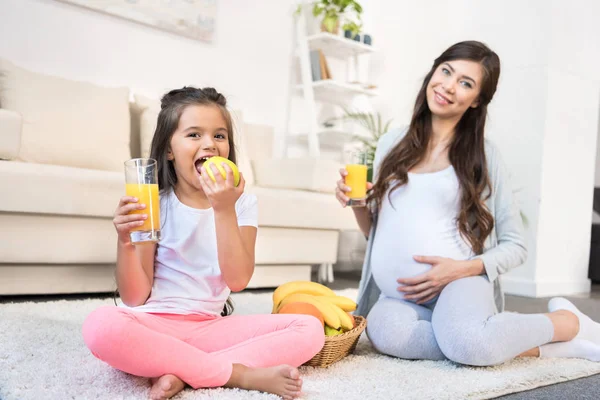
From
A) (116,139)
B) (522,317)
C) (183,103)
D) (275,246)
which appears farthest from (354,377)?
(116,139)

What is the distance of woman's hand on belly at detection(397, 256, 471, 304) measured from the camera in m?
1.68

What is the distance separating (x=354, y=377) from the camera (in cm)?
141

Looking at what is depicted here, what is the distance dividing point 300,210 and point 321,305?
4.69 feet

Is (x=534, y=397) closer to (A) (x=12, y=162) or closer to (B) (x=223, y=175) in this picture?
(B) (x=223, y=175)

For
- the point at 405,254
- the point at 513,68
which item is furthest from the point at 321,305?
the point at 513,68

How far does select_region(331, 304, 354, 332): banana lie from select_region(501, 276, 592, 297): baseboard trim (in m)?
2.19

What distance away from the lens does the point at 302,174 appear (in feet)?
10.8

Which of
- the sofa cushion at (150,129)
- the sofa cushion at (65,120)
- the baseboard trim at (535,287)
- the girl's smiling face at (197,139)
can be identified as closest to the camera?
the girl's smiling face at (197,139)

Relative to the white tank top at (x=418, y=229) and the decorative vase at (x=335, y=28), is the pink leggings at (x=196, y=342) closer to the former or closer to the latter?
the white tank top at (x=418, y=229)

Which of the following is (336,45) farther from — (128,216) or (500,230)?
(128,216)

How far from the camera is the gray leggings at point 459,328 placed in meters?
1.51

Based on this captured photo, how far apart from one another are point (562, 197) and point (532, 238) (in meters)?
0.36

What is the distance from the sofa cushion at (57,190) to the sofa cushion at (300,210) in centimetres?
70

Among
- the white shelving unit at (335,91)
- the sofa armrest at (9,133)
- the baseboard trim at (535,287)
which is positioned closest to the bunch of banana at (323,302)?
the sofa armrest at (9,133)
